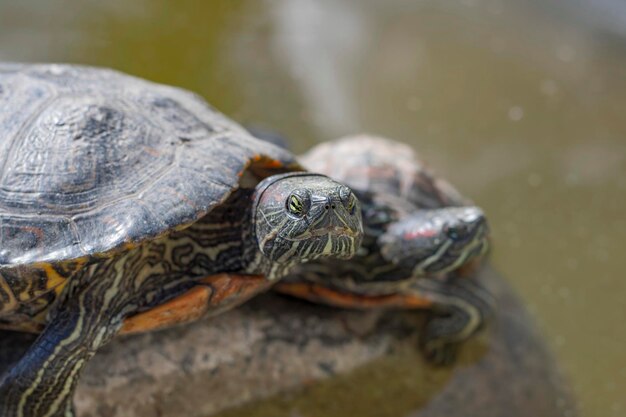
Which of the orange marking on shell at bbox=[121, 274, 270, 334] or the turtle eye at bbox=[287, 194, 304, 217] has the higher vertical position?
the turtle eye at bbox=[287, 194, 304, 217]

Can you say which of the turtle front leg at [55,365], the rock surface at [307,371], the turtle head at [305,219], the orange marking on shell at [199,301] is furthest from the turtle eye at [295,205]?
the rock surface at [307,371]

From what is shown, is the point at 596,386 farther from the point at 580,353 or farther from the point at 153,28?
the point at 153,28

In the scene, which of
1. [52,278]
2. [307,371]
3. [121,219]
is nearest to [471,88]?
→ [307,371]

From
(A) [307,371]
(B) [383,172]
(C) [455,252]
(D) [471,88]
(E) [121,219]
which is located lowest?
(A) [307,371]

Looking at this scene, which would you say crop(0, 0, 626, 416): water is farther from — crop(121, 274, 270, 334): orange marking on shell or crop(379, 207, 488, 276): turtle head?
crop(121, 274, 270, 334): orange marking on shell

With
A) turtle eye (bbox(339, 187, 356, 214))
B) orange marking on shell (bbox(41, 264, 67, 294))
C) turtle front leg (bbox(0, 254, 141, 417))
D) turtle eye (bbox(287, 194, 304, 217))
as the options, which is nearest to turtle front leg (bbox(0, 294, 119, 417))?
turtle front leg (bbox(0, 254, 141, 417))

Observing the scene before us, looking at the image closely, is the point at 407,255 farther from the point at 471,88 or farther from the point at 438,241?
the point at 471,88

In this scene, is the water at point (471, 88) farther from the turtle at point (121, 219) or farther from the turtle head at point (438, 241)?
the turtle at point (121, 219)
